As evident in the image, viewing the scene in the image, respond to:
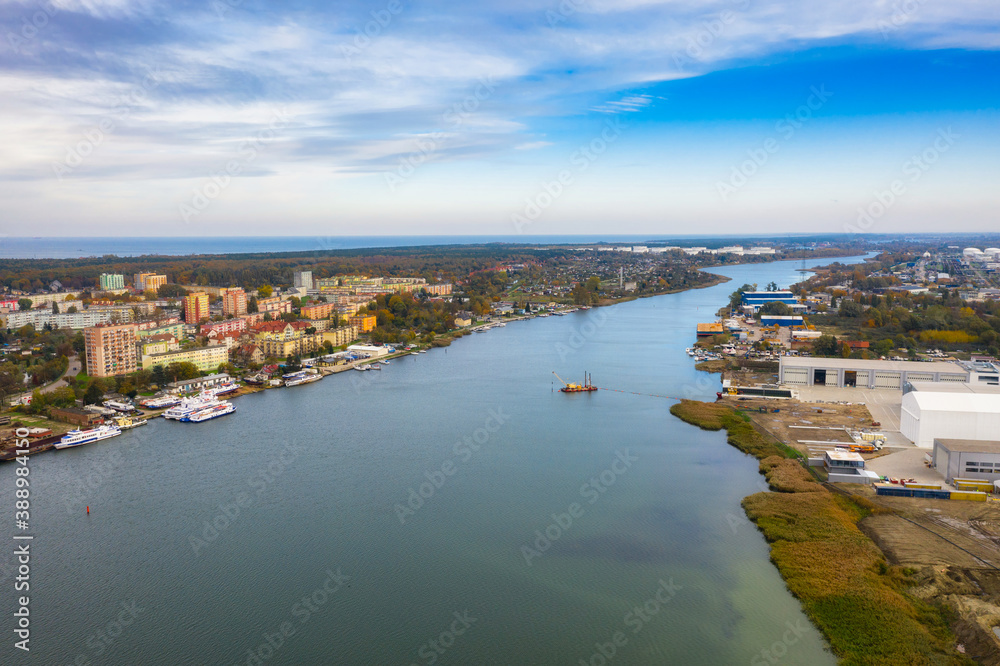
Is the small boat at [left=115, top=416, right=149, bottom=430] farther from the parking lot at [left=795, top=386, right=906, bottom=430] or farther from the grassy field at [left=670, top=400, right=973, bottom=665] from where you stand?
the parking lot at [left=795, top=386, right=906, bottom=430]

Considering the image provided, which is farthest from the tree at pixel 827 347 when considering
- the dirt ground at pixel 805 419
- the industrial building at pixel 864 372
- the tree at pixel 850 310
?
the tree at pixel 850 310

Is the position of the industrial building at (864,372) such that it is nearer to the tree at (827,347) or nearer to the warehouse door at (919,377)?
the warehouse door at (919,377)

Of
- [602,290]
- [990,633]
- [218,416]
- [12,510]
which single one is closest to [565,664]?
[990,633]

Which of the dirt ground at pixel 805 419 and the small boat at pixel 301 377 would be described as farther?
the small boat at pixel 301 377

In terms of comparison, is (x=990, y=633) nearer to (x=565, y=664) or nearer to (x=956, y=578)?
(x=956, y=578)

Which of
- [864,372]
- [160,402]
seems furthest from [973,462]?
[160,402]

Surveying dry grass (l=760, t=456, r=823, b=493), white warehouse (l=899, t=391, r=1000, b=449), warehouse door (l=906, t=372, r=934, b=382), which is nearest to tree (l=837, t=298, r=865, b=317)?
warehouse door (l=906, t=372, r=934, b=382)
